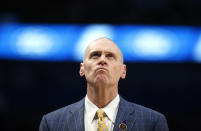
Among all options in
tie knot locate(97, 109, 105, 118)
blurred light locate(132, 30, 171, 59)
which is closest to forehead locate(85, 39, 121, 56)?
tie knot locate(97, 109, 105, 118)

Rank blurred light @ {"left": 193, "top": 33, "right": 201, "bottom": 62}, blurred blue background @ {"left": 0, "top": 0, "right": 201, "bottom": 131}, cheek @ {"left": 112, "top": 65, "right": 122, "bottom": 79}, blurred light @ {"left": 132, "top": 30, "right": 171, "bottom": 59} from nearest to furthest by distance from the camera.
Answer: cheek @ {"left": 112, "top": 65, "right": 122, "bottom": 79}, blurred blue background @ {"left": 0, "top": 0, "right": 201, "bottom": 131}, blurred light @ {"left": 193, "top": 33, "right": 201, "bottom": 62}, blurred light @ {"left": 132, "top": 30, "right": 171, "bottom": 59}

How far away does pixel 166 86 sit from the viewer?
4910 millimetres

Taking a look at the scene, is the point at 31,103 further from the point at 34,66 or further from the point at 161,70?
the point at 161,70

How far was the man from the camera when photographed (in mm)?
2648

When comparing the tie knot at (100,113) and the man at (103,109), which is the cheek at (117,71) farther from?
the tie knot at (100,113)

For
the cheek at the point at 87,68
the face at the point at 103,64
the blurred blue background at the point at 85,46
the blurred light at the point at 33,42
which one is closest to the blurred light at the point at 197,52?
the blurred blue background at the point at 85,46

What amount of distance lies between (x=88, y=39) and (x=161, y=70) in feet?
4.48

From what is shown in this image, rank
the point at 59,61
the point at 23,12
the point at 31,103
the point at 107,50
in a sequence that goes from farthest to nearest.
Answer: the point at 23,12, the point at 59,61, the point at 31,103, the point at 107,50

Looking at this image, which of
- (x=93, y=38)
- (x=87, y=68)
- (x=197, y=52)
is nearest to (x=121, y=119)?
(x=87, y=68)

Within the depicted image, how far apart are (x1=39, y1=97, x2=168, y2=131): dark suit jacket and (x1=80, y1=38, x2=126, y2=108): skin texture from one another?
0.15 m

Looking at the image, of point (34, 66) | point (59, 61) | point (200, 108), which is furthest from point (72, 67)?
point (200, 108)

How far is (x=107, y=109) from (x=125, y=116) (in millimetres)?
176

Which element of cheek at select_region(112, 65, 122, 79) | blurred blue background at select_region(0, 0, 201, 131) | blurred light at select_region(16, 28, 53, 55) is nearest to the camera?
cheek at select_region(112, 65, 122, 79)

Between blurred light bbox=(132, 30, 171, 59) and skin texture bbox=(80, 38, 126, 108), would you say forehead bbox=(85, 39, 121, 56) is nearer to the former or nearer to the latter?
skin texture bbox=(80, 38, 126, 108)
